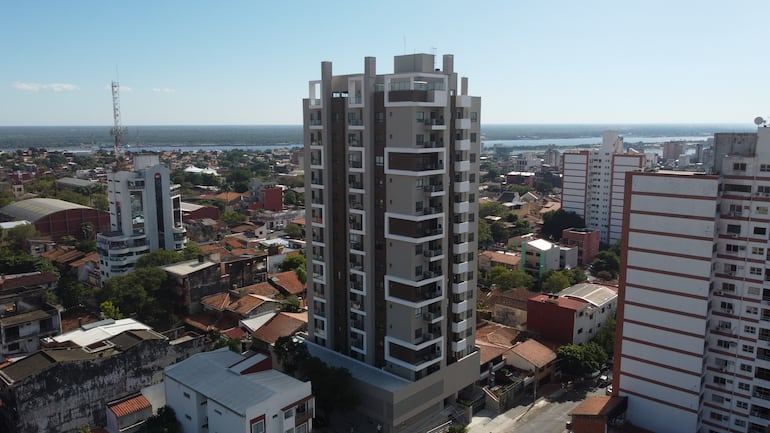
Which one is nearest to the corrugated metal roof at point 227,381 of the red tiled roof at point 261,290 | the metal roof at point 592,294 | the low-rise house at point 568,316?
the red tiled roof at point 261,290

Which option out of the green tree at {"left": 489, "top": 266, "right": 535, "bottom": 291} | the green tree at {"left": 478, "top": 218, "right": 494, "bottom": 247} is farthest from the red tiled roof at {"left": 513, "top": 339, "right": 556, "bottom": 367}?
the green tree at {"left": 478, "top": 218, "right": 494, "bottom": 247}

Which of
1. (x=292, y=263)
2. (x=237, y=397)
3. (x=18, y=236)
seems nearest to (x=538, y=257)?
(x=292, y=263)

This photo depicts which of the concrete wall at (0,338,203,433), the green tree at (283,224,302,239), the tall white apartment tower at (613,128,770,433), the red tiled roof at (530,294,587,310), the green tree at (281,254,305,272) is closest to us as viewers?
the tall white apartment tower at (613,128,770,433)

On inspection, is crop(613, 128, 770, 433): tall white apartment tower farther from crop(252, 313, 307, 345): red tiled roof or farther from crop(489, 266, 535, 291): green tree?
crop(489, 266, 535, 291): green tree

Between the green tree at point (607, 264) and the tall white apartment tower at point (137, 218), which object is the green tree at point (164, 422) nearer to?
the tall white apartment tower at point (137, 218)

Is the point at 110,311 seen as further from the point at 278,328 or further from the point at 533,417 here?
the point at 533,417

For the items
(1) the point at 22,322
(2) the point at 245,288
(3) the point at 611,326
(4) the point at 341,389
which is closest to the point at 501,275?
(3) the point at 611,326
